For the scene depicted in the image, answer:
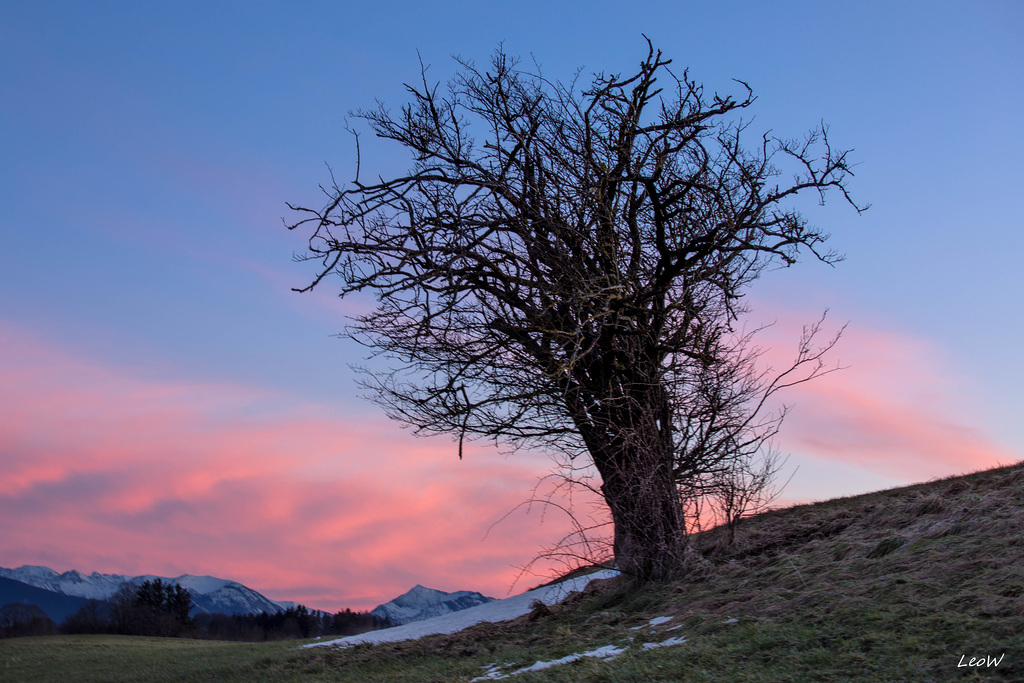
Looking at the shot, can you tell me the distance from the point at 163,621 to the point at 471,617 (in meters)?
17.1

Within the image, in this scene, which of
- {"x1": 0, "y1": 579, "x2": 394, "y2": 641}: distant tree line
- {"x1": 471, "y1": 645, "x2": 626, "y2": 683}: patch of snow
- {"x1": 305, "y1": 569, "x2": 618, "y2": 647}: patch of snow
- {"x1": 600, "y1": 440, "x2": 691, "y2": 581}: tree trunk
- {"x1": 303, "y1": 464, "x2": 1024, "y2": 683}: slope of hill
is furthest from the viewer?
{"x1": 0, "y1": 579, "x2": 394, "y2": 641}: distant tree line

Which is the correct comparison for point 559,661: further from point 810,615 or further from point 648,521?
point 648,521

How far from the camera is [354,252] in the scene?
9.79m

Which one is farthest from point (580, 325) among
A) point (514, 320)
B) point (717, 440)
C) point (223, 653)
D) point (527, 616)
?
point (223, 653)

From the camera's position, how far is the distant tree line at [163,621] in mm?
19047

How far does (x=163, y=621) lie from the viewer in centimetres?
2383

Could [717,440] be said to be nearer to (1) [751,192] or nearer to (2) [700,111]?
(1) [751,192]

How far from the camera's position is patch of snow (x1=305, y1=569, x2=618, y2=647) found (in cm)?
1057

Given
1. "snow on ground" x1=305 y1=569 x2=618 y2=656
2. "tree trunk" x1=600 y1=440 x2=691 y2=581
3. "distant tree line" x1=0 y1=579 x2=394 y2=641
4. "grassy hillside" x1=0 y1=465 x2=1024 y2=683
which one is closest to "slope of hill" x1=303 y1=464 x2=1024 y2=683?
"grassy hillside" x1=0 y1=465 x2=1024 y2=683

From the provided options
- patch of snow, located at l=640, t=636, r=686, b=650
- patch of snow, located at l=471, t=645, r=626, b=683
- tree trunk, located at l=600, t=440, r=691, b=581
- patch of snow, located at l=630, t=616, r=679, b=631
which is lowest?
patch of snow, located at l=471, t=645, r=626, b=683

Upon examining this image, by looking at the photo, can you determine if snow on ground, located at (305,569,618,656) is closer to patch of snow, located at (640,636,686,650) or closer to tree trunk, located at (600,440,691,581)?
tree trunk, located at (600,440,691,581)

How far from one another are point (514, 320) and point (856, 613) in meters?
5.47

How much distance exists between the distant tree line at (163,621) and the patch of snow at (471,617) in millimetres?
5268

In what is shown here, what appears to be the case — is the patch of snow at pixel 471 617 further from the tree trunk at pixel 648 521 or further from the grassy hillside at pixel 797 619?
the tree trunk at pixel 648 521
